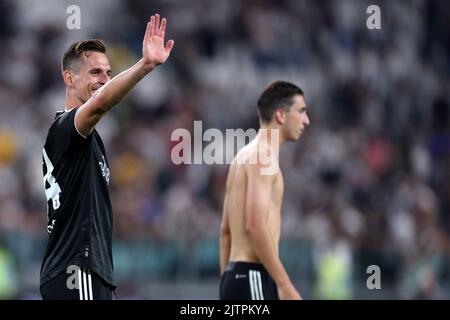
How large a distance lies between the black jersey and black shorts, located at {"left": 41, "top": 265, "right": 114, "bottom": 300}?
1.2 inches

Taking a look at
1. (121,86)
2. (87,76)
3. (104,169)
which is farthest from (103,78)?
(121,86)

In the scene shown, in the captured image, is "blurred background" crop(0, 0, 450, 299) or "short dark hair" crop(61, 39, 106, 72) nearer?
"short dark hair" crop(61, 39, 106, 72)

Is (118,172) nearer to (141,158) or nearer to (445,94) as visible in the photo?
(141,158)

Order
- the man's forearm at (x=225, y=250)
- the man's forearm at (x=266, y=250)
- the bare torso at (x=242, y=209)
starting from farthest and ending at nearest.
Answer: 1. the man's forearm at (x=225, y=250)
2. the bare torso at (x=242, y=209)
3. the man's forearm at (x=266, y=250)

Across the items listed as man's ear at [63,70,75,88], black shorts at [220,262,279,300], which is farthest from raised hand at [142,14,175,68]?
black shorts at [220,262,279,300]

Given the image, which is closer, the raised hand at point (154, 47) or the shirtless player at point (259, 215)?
the raised hand at point (154, 47)

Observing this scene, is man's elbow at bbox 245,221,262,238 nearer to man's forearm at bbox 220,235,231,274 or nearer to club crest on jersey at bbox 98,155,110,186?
man's forearm at bbox 220,235,231,274

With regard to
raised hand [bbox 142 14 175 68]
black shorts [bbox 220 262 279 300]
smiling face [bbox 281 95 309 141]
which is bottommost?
black shorts [bbox 220 262 279 300]

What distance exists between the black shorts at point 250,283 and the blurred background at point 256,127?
439 cm

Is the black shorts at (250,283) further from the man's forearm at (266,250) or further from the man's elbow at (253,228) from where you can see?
the man's elbow at (253,228)

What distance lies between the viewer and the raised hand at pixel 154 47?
5.52 metres

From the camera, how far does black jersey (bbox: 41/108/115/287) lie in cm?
584

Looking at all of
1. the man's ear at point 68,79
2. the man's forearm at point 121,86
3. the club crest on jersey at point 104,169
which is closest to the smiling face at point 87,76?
the man's ear at point 68,79
